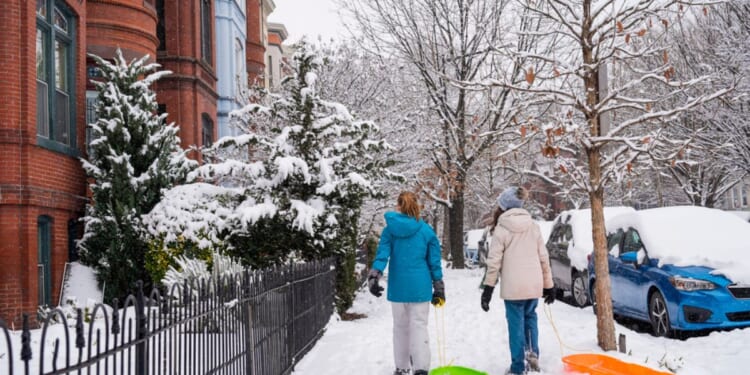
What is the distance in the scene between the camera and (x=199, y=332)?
4871mm

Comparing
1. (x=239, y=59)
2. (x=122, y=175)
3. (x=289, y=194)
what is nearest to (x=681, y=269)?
(x=289, y=194)

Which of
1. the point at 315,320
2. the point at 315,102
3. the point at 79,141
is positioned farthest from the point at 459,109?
the point at 315,320

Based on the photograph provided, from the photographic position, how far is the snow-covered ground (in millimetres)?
7719

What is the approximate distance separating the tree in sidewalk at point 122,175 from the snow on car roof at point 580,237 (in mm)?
8229

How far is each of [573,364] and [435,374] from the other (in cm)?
142

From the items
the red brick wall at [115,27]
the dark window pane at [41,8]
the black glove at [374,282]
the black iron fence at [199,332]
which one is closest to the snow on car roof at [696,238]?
the black glove at [374,282]

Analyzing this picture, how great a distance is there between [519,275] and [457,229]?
17.0 m

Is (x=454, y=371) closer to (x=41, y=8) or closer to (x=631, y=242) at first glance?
(x=631, y=242)

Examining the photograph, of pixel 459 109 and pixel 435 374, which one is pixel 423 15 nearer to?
pixel 459 109

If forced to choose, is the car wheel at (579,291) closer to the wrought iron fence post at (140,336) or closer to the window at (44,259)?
the window at (44,259)

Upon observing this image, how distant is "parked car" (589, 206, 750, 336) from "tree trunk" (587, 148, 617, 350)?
2.07 m

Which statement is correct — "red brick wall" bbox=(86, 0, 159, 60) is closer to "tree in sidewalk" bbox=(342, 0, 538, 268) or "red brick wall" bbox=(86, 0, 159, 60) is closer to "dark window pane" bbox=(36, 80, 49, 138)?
"dark window pane" bbox=(36, 80, 49, 138)

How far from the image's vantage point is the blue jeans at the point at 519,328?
23.4 feet

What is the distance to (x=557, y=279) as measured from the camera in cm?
1523
